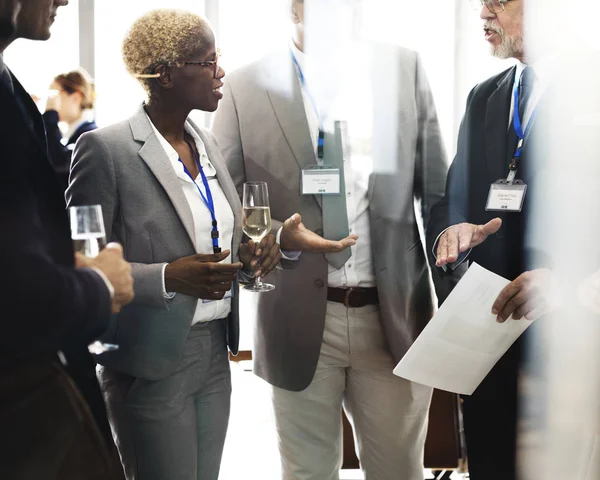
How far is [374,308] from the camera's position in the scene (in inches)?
80.4

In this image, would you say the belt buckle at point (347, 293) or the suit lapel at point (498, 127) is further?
the belt buckle at point (347, 293)

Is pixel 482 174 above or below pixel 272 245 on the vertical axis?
above

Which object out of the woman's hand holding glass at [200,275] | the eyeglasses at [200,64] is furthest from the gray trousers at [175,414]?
the eyeglasses at [200,64]

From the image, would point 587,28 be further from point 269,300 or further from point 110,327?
point 110,327

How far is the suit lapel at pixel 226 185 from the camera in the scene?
1.65m

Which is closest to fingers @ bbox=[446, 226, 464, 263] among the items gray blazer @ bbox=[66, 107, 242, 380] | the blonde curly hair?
gray blazer @ bbox=[66, 107, 242, 380]

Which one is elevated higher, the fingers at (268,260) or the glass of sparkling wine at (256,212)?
the glass of sparkling wine at (256,212)

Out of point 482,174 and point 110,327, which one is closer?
point 110,327

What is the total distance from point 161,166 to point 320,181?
0.54 meters

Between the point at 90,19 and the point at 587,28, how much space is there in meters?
1.27

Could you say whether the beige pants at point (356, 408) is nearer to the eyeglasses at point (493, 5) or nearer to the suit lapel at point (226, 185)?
the suit lapel at point (226, 185)

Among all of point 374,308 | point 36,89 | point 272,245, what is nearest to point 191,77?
point 36,89

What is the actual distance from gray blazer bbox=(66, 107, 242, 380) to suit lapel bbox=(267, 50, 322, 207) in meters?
0.47

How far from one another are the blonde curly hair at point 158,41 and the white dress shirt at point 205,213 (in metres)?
0.12
